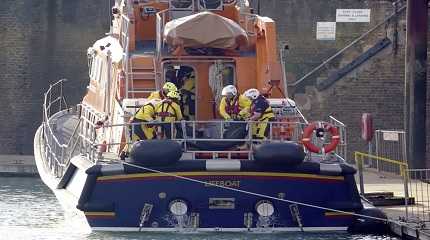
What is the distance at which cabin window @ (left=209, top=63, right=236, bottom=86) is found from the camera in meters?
19.8

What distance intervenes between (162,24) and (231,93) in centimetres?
254

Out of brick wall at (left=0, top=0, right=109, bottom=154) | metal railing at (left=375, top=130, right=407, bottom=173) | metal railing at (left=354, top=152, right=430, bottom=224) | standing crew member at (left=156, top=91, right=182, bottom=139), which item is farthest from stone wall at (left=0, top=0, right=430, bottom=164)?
standing crew member at (left=156, top=91, right=182, bottom=139)

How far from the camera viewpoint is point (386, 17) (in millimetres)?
32594

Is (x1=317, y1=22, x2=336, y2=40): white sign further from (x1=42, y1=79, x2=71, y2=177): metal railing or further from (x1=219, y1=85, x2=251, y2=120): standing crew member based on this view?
(x1=219, y1=85, x2=251, y2=120): standing crew member

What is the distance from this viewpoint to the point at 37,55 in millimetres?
32625

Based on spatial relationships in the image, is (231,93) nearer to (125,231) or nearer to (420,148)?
(125,231)

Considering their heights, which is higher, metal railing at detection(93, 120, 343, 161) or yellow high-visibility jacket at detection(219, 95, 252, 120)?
yellow high-visibility jacket at detection(219, 95, 252, 120)

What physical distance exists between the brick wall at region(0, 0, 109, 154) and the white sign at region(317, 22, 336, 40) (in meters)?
5.10

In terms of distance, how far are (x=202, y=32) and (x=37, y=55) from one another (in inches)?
552

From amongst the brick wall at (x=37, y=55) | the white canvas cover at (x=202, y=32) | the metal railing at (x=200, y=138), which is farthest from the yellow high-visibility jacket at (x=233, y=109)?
the brick wall at (x=37, y=55)

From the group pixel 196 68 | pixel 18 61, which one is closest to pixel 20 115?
pixel 18 61

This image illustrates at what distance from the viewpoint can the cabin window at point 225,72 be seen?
19812mm

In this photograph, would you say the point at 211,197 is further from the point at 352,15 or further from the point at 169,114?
the point at 352,15

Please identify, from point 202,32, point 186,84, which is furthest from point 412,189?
point 202,32
